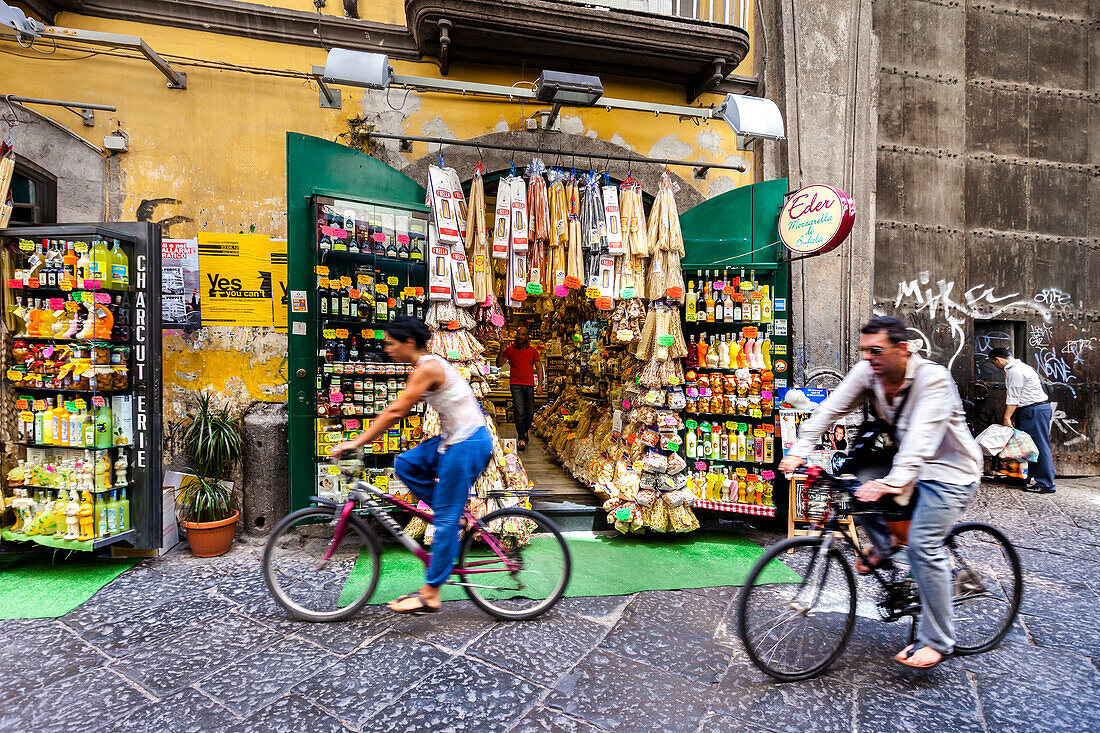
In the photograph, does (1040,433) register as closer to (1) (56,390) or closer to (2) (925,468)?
(2) (925,468)

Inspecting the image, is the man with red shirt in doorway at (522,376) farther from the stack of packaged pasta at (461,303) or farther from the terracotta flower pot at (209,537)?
the terracotta flower pot at (209,537)

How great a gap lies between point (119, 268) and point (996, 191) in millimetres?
10383

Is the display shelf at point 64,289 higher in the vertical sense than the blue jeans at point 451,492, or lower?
higher

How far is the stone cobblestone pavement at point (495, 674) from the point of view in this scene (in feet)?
9.04

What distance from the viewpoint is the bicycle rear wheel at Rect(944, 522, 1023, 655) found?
127 inches

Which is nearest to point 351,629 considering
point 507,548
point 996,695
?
point 507,548

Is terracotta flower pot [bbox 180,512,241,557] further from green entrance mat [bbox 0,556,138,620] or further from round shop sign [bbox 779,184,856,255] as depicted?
round shop sign [bbox 779,184,856,255]

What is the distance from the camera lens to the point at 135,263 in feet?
15.4

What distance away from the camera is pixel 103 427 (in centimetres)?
458

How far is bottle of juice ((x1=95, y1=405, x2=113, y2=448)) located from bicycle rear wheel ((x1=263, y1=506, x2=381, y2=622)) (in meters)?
2.17

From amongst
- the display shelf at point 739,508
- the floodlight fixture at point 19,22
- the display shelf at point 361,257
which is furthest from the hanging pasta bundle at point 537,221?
the floodlight fixture at point 19,22

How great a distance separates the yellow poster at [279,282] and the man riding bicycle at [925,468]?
4819 millimetres

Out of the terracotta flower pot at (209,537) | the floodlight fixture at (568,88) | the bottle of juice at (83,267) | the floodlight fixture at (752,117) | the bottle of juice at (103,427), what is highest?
the floodlight fixture at (568,88)

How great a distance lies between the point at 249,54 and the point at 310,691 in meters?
5.74
